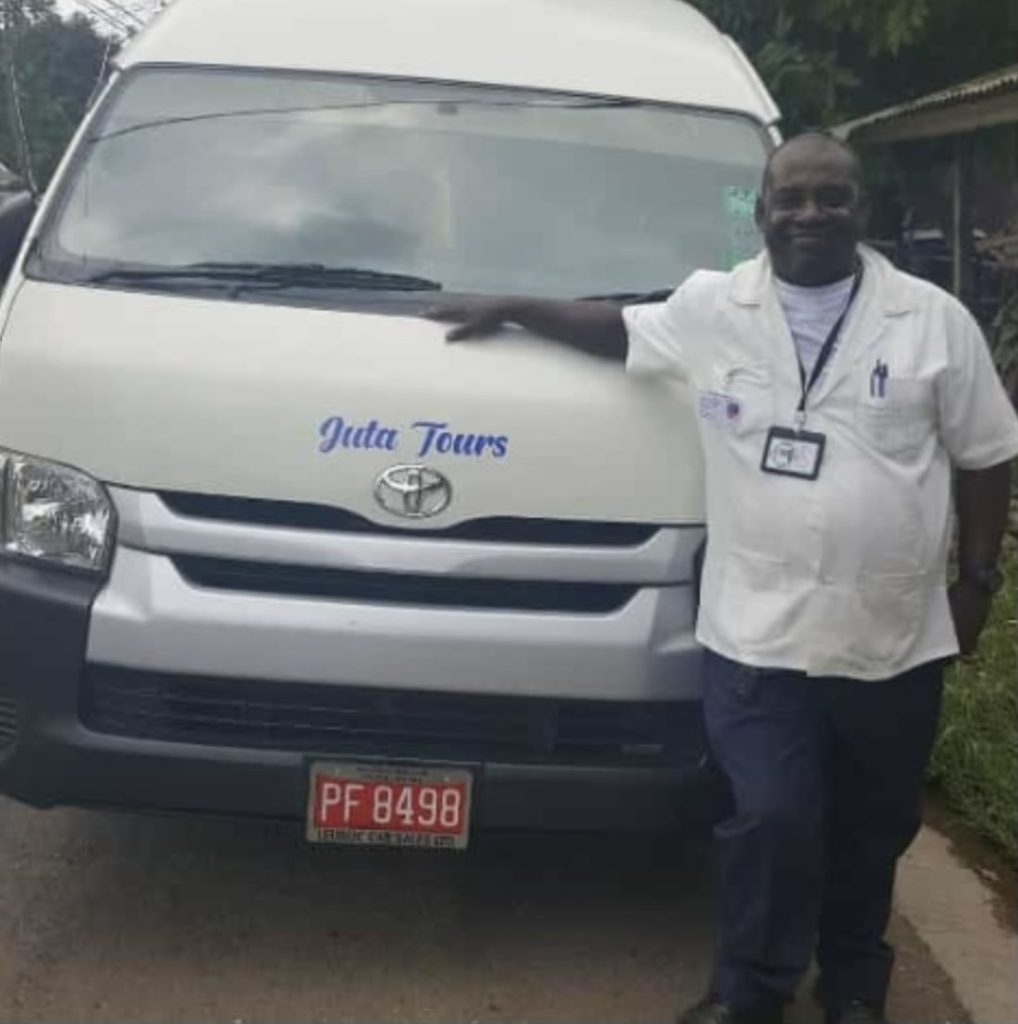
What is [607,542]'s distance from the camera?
146 inches

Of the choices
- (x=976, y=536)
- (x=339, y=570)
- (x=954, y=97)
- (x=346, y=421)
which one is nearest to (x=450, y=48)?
(x=346, y=421)

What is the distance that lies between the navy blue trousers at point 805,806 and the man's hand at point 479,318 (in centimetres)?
87

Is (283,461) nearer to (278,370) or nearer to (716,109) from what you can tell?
(278,370)

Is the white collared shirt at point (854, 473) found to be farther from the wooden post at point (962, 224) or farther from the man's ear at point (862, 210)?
the wooden post at point (962, 224)

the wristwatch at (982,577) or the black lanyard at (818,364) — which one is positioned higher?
the black lanyard at (818,364)

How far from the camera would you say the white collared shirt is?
130 inches

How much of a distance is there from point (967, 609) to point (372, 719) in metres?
1.22

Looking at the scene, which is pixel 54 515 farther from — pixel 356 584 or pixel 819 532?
pixel 819 532

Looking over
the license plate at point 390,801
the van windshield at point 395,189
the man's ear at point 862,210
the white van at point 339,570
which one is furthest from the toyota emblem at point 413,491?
the man's ear at point 862,210

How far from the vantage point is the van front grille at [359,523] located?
3.61 metres

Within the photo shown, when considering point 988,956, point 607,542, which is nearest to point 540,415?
point 607,542

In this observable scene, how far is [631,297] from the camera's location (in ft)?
13.8

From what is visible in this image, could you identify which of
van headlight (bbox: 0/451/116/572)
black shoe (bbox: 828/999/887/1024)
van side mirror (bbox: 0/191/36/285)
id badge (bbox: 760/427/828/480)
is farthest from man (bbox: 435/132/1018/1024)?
van side mirror (bbox: 0/191/36/285)

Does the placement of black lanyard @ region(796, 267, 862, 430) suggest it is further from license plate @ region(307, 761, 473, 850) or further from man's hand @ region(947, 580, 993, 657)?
license plate @ region(307, 761, 473, 850)
